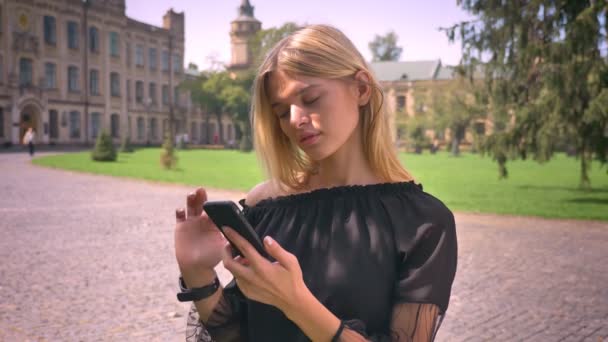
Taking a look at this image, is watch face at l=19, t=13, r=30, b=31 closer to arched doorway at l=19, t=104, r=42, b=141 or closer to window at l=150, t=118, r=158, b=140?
arched doorway at l=19, t=104, r=42, b=141

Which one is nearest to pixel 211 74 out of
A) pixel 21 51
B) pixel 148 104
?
pixel 148 104

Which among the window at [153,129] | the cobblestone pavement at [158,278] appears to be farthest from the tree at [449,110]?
the cobblestone pavement at [158,278]

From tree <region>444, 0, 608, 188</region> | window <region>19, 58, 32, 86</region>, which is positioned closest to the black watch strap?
tree <region>444, 0, 608, 188</region>

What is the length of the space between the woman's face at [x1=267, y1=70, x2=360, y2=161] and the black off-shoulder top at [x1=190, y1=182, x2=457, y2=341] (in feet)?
0.52

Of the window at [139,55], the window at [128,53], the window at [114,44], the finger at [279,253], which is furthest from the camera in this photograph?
the window at [139,55]

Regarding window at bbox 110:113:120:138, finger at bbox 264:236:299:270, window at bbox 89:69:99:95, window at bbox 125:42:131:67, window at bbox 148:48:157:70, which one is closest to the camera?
finger at bbox 264:236:299:270

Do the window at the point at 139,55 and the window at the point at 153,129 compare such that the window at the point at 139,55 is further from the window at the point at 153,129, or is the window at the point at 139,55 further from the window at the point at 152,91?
the window at the point at 153,129

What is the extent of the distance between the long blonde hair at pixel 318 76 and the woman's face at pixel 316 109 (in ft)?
0.09

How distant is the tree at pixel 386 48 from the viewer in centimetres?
7800

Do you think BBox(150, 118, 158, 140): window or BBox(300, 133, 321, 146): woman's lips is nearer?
BBox(300, 133, 321, 146): woman's lips

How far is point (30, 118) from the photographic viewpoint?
41.4 m

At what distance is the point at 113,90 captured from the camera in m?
50.1

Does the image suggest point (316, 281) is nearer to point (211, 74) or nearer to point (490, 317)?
point (490, 317)

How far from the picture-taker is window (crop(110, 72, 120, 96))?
164 ft
